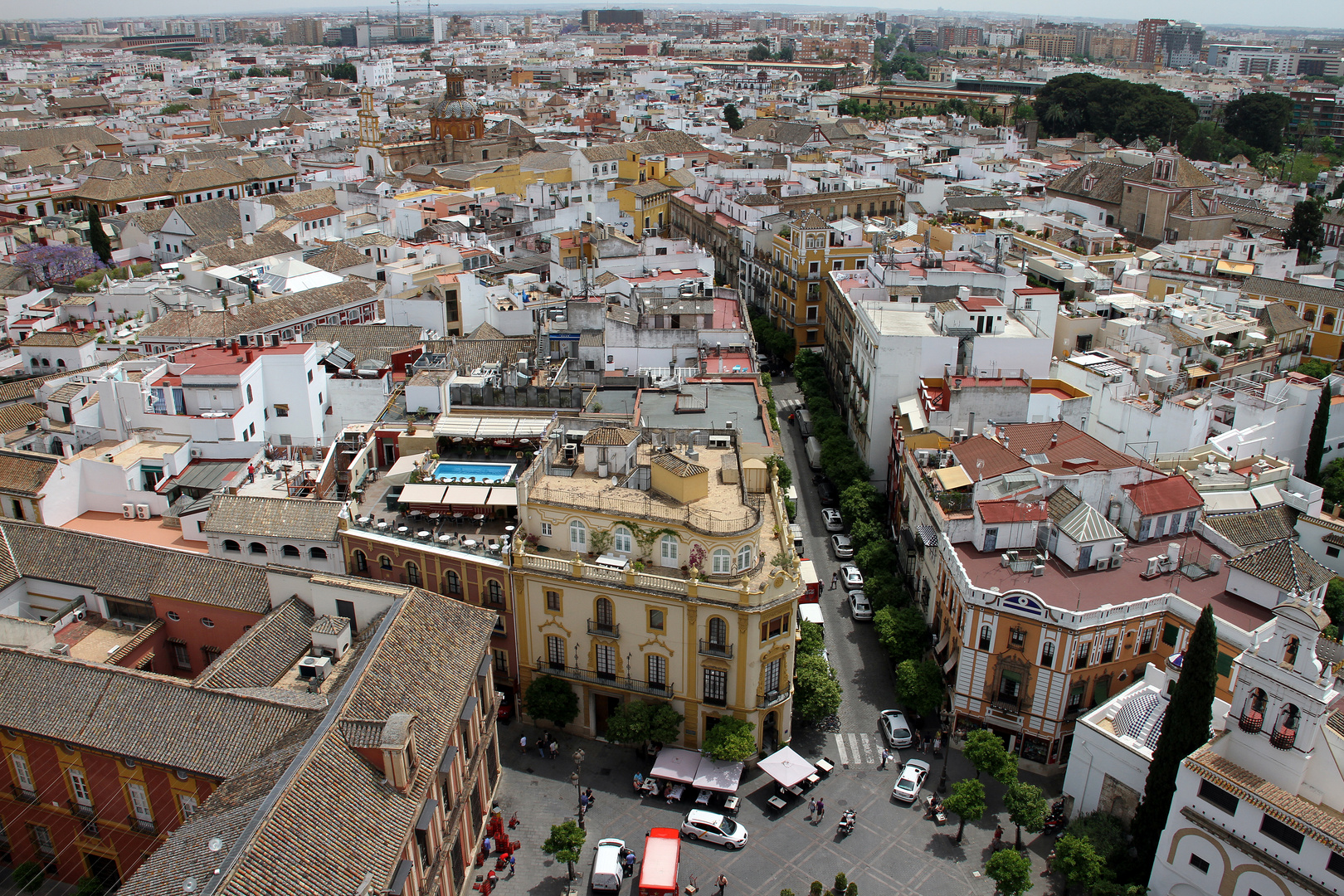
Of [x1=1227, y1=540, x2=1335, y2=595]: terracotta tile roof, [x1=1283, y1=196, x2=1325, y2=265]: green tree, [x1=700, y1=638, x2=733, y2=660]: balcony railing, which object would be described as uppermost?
[x1=1283, y1=196, x2=1325, y2=265]: green tree

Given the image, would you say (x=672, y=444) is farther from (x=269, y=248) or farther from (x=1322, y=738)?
(x=269, y=248)

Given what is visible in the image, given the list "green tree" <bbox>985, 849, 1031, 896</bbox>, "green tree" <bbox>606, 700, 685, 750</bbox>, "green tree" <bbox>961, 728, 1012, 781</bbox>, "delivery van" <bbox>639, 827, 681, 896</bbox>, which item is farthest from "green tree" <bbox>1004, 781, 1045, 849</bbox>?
"green tree" <bbox>606, 700, 685, 750</bbox>

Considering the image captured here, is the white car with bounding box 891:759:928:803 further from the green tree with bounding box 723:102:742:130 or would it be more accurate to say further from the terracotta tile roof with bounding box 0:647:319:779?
the green tree with bounding box 723:102:742:130

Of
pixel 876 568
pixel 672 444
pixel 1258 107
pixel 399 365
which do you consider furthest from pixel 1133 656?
pixel 1258 107

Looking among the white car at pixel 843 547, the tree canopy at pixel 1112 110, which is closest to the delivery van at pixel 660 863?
the white car at pixel 843 547

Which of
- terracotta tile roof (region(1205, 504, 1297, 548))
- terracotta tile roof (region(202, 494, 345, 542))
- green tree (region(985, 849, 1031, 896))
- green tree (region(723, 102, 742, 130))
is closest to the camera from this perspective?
green tree (region(985, 849, 1031, 896))

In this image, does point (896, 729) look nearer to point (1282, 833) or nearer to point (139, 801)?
point (1282, 833)
